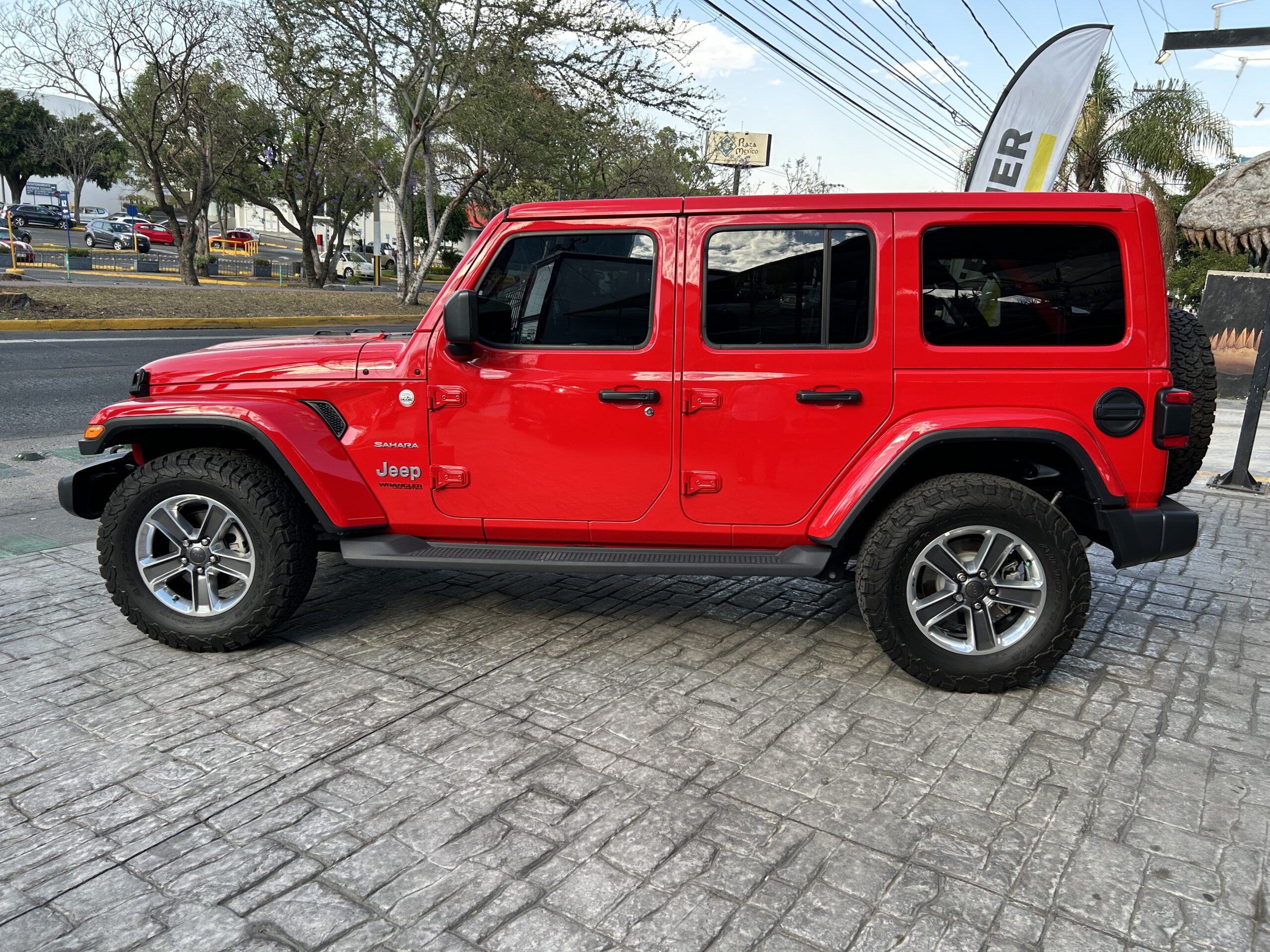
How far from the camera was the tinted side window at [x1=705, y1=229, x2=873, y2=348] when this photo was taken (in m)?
3.82

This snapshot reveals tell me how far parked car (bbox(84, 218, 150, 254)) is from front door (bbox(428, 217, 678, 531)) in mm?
47996

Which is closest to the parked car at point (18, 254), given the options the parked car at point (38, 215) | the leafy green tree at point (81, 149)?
the leafy green tree at point (81, 149)

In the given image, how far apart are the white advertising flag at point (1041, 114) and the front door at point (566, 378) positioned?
5.32 metres

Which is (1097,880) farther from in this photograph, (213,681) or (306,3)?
(306,3)

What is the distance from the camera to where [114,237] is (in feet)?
157

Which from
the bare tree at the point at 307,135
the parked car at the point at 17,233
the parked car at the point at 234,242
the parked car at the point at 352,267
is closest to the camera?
the bare tree at the point at 307,135

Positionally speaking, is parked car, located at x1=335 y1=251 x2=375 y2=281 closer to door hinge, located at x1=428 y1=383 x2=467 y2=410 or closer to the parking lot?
the parking lot

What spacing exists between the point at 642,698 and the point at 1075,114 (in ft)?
22.1

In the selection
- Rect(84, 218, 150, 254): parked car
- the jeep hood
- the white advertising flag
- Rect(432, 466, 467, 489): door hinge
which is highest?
Rect(84, 218, 150, 254): parked car

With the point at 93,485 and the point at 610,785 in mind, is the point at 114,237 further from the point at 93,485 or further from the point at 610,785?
the point at 610,785

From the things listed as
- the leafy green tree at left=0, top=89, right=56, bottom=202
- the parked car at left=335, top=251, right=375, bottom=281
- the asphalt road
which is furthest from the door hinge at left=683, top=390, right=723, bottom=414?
the leafy green tree at left=0, top=89, right=56, bottom=202

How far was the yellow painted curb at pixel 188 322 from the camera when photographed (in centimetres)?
1689

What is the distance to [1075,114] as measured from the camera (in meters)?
7.91

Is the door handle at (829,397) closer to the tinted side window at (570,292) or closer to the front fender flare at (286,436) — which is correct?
the tinted side window at (570,292)
